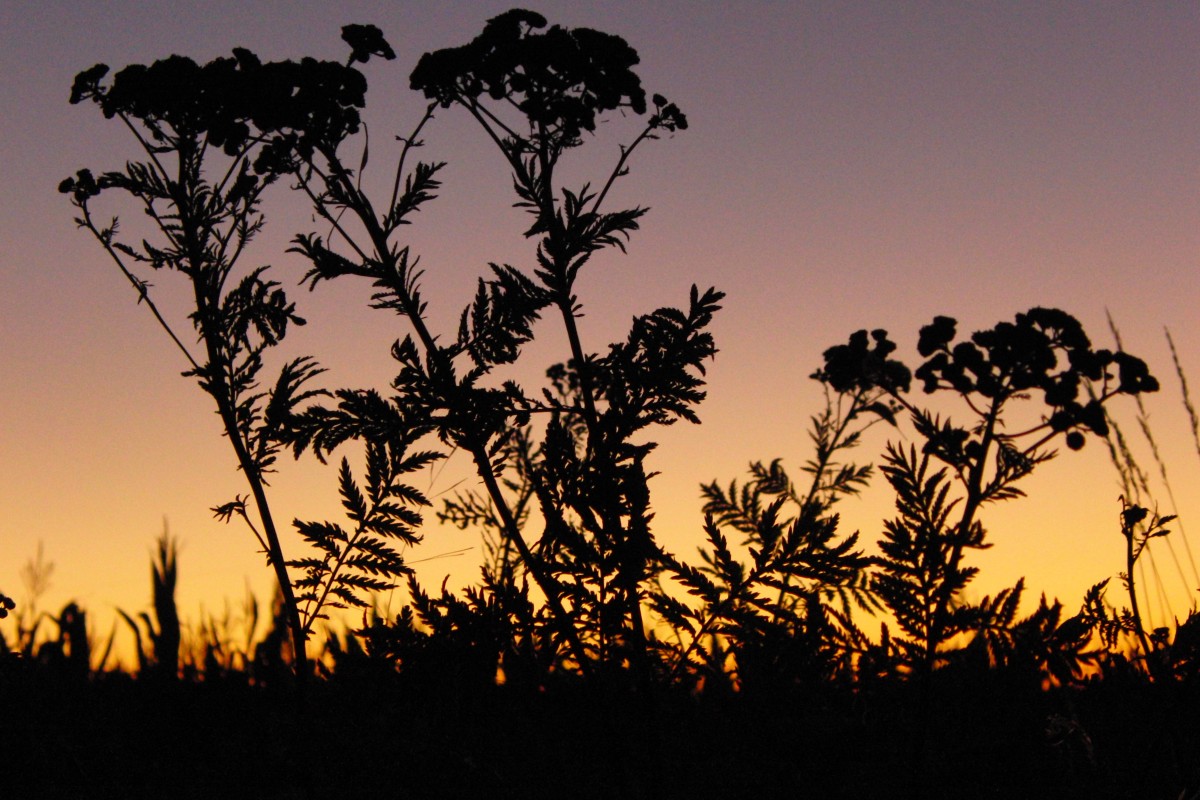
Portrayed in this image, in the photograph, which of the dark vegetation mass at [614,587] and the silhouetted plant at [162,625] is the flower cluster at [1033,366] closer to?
the dark vegetation mass at [614,587]

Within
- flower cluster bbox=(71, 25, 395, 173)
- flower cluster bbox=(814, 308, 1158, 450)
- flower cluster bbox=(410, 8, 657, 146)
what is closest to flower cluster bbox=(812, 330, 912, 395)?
flower cluster bbox=(814, 308, 1158, 450)

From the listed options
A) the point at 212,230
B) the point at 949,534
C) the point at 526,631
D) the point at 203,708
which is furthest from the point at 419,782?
the point at 203,708

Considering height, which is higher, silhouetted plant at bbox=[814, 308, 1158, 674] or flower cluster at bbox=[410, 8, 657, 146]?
flower cluster at bbox=[410, 8, 657, 146]

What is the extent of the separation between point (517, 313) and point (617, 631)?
3.58ft

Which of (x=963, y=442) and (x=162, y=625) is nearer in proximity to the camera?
(x=963, y=442)

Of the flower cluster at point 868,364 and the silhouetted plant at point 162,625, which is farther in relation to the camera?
the silhouetted plant at point 162,625

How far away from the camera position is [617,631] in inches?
120

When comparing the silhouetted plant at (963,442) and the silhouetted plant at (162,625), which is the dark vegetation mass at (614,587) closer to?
the silhouetted plant at (963,442)

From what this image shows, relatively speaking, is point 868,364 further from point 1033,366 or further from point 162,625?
point 162,625

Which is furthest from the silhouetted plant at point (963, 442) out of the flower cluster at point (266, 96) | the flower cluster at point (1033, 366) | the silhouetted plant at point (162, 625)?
the silhouetted plant at point (162, 625)

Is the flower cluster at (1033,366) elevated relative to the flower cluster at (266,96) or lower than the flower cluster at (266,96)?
lower

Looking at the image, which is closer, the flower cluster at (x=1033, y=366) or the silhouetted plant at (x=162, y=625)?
the flower cluster at (x=1033, y=366)

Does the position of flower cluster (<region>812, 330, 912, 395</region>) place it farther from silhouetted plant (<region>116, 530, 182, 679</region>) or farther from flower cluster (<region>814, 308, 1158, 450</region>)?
silhouetted plant (<region>116, 530, 182, 679</region>)

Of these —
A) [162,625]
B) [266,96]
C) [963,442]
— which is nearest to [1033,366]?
[963,442]
